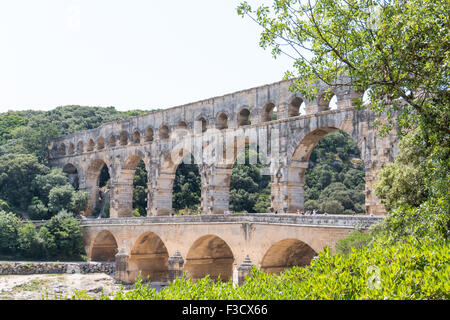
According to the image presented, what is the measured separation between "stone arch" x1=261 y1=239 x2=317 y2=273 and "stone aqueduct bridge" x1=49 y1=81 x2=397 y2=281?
0.06 metres

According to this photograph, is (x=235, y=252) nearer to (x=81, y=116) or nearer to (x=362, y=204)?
(x=362, y=204)

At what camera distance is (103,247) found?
3928 centimetres

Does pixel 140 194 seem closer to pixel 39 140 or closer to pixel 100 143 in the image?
pixel 100 143

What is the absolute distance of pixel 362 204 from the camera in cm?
4522

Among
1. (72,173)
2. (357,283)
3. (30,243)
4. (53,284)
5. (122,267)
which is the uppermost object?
(72,173)

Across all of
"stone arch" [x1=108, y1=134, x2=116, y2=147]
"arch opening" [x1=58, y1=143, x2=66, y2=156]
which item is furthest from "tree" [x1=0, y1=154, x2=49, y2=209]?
"stone arch" [x1=108, y1=134, x2=116, y2=147]

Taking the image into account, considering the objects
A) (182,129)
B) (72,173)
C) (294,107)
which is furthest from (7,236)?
(294,107)

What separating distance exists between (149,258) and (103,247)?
5.59m

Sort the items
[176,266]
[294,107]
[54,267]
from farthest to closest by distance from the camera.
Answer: [54,267]
[176,266]
[294,107]

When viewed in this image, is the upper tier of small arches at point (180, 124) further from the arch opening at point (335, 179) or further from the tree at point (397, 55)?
the tree at point (397, 55)

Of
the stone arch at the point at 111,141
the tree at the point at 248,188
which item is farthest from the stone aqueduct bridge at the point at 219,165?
the tree at the point at 248,188

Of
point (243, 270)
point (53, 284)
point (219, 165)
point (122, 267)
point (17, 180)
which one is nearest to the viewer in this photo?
point (243, 270)

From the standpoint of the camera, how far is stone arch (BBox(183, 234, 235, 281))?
29641 mm
